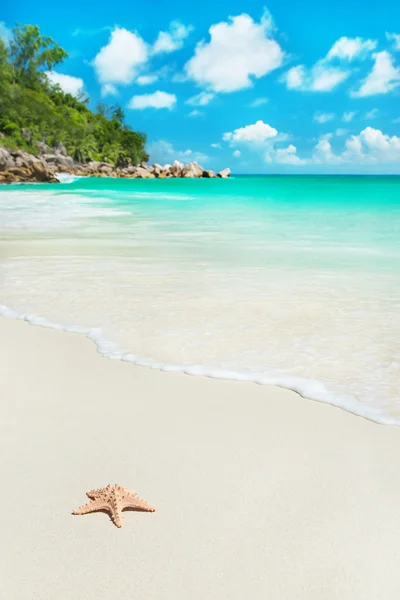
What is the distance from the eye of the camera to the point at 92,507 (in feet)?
6.87

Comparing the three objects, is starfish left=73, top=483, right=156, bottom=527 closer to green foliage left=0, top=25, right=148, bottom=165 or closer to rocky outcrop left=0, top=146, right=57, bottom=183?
rocky outcrop left=0, top=146, right=57, bottom=183

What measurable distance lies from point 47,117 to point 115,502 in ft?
266

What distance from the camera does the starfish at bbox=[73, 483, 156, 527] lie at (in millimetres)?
2074

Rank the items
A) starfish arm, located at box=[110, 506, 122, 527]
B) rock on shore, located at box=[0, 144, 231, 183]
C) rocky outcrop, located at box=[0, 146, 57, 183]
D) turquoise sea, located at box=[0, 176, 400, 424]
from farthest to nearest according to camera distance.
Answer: rock on shore, located at box=[0, 144, 231, 183] → rocky outcrop, located at box=[0, 146, 57, 183] → turquoise sea, located at box=[0, 176, 400, 424] → starfish arm, located at box=[110, 506, 122, 527]

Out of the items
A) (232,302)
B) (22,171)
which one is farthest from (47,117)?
(232,302)

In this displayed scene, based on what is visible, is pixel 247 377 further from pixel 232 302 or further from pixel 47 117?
pixel 47 117

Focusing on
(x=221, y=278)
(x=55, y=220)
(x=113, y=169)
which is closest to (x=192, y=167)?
(x=113, y=169)

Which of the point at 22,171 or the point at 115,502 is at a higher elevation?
the point at 115,502

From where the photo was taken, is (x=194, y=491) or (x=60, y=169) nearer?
(x=194, y=491)

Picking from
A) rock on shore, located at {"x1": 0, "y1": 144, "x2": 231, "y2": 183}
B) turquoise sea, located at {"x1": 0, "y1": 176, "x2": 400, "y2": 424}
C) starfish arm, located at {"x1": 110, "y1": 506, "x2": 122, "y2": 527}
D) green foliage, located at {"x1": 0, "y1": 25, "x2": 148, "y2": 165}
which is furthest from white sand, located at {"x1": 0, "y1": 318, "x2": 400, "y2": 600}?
green foliage, located at {"x1": 0, "y1": 25, "x2": 148, "y2": 165}

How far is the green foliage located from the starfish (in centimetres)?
6807

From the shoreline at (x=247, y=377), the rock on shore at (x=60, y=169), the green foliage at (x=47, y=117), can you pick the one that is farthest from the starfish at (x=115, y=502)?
the green foliage at (x=47, y=117)

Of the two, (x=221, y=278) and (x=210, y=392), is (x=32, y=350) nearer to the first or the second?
(x=210, y=392)

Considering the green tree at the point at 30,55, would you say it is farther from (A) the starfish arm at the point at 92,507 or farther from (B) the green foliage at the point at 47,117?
(A) the starfish arm at the point at 92,507
